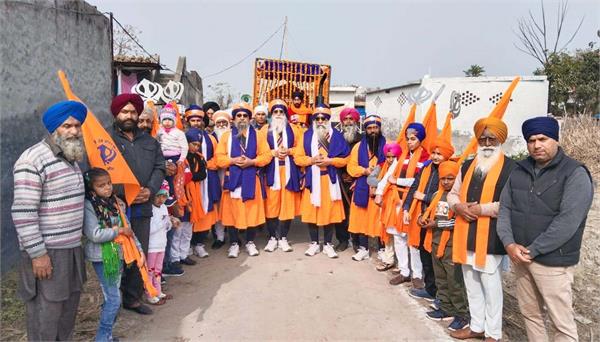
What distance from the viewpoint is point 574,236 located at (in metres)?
2.65

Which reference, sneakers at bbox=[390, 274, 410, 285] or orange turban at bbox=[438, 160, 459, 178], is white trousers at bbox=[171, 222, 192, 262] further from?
orange turban at bbox=[438, 160, 459, 178]

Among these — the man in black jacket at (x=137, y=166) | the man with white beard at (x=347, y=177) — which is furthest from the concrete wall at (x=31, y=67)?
the man with white beard at (x=347, y=177)

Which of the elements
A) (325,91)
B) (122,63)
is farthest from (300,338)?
(122,63)

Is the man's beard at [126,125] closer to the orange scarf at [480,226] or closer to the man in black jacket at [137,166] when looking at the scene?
the man in black jacket at [137,166]

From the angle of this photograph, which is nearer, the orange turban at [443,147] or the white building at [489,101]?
the orange turban at [443,147]

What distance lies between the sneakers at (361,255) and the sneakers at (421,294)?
3.77 ft

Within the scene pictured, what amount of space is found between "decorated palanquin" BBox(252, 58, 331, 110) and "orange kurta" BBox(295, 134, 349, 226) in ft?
10.5

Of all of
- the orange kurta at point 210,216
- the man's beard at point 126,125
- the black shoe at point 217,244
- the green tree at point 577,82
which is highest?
the green tree at point 577,82

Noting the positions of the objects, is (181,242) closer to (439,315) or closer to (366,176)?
(366,176)

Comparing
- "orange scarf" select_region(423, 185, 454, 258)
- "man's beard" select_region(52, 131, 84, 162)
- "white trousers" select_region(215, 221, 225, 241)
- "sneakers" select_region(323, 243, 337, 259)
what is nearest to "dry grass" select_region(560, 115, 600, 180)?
"sneakers" select_region(323, 243, 337, 259)

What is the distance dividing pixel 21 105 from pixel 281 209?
3.26m

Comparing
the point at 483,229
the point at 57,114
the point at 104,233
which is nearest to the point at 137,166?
the point at 104,233

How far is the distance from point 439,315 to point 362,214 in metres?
1.82

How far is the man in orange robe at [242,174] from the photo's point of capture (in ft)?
17.6
